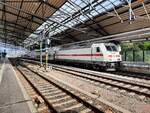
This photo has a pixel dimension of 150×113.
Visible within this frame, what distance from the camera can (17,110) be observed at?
6.45 m

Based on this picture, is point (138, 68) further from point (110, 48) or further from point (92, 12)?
point (92, 12)

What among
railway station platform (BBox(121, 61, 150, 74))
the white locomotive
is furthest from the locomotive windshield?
railway station platform (BBox(121, 61, 150, 74))

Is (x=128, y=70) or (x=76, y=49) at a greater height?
(x=76, y=49)

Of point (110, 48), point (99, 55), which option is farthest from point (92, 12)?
point (99, 55)

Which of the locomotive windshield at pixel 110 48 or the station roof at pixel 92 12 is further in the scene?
the locomotive windshield at pixel 110 48

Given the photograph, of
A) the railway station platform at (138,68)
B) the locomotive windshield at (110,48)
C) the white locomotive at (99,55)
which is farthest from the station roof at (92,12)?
the railway station platform at (138,68)

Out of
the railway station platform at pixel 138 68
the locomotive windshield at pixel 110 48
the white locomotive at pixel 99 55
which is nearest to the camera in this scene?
the railway station platform at pixel 138 68

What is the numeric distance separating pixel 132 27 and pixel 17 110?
59.4 feet

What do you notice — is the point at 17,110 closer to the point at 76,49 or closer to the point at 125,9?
the point at 125,9

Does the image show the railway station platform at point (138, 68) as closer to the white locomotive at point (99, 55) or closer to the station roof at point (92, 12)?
the white locomotive at point (99, 55)

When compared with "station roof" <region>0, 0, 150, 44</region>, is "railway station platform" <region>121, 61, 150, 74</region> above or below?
below

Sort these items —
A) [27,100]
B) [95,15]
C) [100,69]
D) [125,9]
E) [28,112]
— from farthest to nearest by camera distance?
[95,15] < [100,69] < [125,9] < [27,100] < [28,112]

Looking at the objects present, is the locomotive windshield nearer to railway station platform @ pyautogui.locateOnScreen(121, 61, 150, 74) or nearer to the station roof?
railway station platform @ pyautogui.locateOnScreen(121, 61, 150, 74)

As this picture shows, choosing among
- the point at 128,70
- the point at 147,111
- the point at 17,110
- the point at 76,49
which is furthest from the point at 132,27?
the point at 17,110
